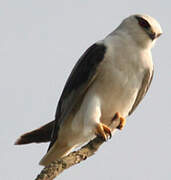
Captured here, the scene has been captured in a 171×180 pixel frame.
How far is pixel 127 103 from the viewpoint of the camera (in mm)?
7375

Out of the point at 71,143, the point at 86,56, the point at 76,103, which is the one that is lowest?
the point at 71,143

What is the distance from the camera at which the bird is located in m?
7.14

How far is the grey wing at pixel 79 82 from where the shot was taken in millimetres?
7258

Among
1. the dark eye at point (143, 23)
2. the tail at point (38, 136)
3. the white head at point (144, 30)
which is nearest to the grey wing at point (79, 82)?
the tail at point (38, 136)

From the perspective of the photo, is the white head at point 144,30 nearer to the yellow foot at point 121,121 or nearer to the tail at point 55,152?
the yellow foot at point 121,121

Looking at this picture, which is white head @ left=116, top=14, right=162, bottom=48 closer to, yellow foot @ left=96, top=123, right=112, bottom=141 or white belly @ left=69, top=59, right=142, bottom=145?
white belly @ left=69, top=59, right=142, bottom=145

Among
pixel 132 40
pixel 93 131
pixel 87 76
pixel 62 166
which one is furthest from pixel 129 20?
pixel 62 166

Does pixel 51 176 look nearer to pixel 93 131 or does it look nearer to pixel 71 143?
pixel 93 131

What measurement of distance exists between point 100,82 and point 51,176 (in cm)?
243

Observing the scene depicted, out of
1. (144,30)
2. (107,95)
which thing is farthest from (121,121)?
(144,30)

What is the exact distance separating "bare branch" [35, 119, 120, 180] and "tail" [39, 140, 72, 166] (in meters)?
1.27

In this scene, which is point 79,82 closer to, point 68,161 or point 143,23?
point 143,23

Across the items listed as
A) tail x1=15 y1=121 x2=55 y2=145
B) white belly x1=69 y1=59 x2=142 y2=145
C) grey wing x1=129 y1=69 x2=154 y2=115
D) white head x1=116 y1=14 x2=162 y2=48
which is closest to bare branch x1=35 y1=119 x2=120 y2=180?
white belly x1=69 y1=59 x2=142 y2=145

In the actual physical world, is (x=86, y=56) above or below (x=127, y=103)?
above
